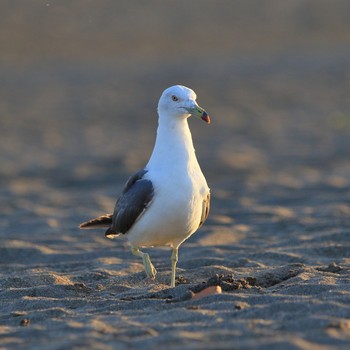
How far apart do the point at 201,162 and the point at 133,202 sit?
9.00 metres

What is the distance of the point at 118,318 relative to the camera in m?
6.86

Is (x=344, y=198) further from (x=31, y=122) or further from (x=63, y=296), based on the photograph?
(x=31, y=122)

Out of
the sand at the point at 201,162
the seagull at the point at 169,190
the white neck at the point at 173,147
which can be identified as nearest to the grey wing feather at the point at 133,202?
the seagull at the point at 169,190

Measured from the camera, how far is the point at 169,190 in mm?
8133

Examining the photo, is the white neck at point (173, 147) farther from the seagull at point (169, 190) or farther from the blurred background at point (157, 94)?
the blurred background at point (157, 94)

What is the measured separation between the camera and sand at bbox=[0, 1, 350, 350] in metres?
6.78

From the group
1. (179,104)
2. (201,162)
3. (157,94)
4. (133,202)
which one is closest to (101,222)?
(133,202)

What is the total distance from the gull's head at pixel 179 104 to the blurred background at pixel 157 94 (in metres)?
4.81

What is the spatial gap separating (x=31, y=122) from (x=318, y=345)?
1686 centimetres

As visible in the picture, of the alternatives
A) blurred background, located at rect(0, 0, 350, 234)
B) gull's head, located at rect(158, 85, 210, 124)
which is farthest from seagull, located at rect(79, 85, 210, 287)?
blurred background, located at rect(0, 0, 350, 234)

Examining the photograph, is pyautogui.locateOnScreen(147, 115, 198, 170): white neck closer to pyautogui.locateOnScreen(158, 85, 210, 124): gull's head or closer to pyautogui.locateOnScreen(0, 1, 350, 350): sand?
pyautogui.locateOnScreen(158, 85, 210, 124): gull's head

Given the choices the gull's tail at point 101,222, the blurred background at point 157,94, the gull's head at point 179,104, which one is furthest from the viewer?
the blurred background at point 157,94

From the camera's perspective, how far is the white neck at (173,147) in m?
8.30

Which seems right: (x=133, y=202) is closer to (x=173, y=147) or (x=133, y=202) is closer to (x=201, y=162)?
(x=173, y=147)
